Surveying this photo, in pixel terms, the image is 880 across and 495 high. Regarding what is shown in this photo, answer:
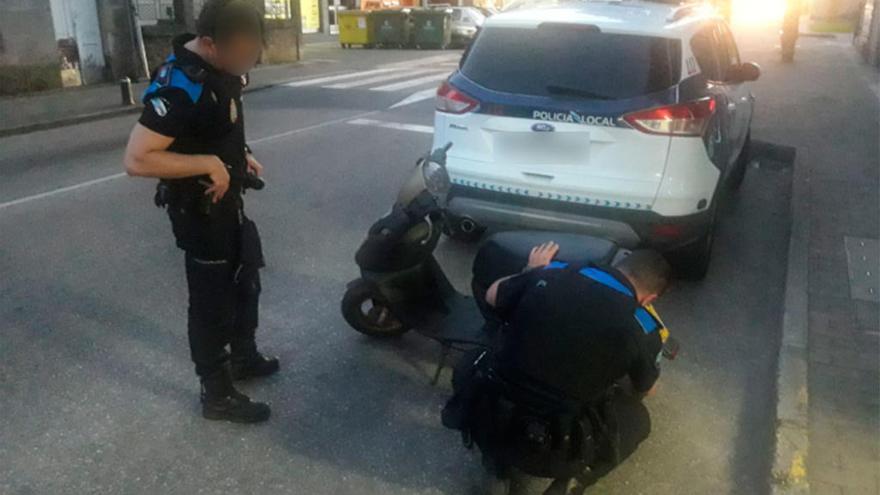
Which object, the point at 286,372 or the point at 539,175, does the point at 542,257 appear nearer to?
the point at 286,372

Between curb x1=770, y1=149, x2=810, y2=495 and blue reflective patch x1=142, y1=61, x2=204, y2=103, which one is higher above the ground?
blue reflective patch x1=142, y1=61, x2=204, y2=103

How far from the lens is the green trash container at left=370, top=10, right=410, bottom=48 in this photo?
87.6 ft

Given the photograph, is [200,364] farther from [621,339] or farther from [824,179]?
[824,179]

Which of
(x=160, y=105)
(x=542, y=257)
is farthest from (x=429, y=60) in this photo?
(x=542, y=257)

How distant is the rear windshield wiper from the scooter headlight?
130 cm

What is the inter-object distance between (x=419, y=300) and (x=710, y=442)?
1585 millimetres

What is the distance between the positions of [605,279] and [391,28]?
2571 centimetres

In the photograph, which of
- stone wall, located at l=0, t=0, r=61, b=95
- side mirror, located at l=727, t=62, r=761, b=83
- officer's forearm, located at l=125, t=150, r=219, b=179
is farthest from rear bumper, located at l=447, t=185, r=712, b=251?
stone wall, located at l=0, t=0, r=61, b=95

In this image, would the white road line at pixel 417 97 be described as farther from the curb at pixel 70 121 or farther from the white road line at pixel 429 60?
the white road line at pixel 429 60

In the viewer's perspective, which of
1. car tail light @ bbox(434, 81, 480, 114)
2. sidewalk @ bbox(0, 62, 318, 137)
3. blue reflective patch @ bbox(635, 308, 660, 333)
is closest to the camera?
blue reflective patch @ bbox(635, 308, 660, 333)

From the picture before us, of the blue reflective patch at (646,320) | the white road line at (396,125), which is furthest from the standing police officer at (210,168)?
the white road line at (396,125)

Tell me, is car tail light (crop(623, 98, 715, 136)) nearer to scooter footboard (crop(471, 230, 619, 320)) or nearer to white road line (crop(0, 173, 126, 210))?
scooter footboard (crop(471, 230, 619, 320))

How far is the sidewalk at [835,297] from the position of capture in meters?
3.17

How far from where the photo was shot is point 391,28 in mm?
26781
